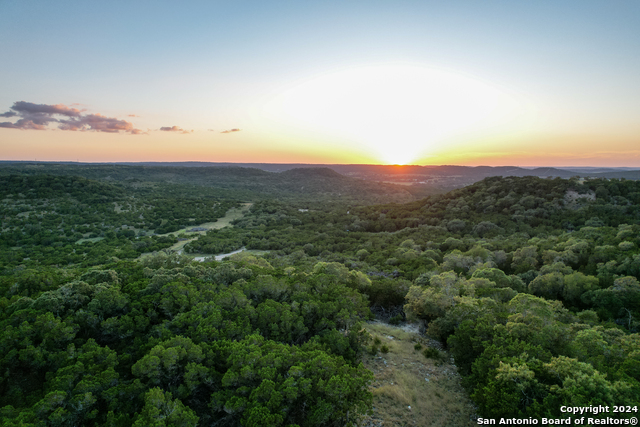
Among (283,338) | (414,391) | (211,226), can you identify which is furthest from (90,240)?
(414,391)

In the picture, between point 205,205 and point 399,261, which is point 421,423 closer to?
point 399,261

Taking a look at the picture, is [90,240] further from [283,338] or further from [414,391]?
[414,391]

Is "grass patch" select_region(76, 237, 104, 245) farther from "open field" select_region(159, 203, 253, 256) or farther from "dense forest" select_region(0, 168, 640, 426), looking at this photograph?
"dense forest" select_region(0, 168, 640, 426)

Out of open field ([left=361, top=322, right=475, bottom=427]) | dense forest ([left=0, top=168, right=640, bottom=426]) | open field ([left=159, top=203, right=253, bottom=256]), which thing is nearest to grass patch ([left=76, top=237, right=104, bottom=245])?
open field ([left=159, top=203, right=253, bottom=256])

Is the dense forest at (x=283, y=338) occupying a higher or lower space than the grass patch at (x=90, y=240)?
higher

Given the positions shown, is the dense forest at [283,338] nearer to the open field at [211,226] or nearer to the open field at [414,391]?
the open field at [414,391]

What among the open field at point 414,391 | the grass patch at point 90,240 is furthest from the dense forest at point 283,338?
the grass patch at point 90,240

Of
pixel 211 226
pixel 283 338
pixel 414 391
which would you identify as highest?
pixel 283 338

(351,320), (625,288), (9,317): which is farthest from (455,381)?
(9,317)
